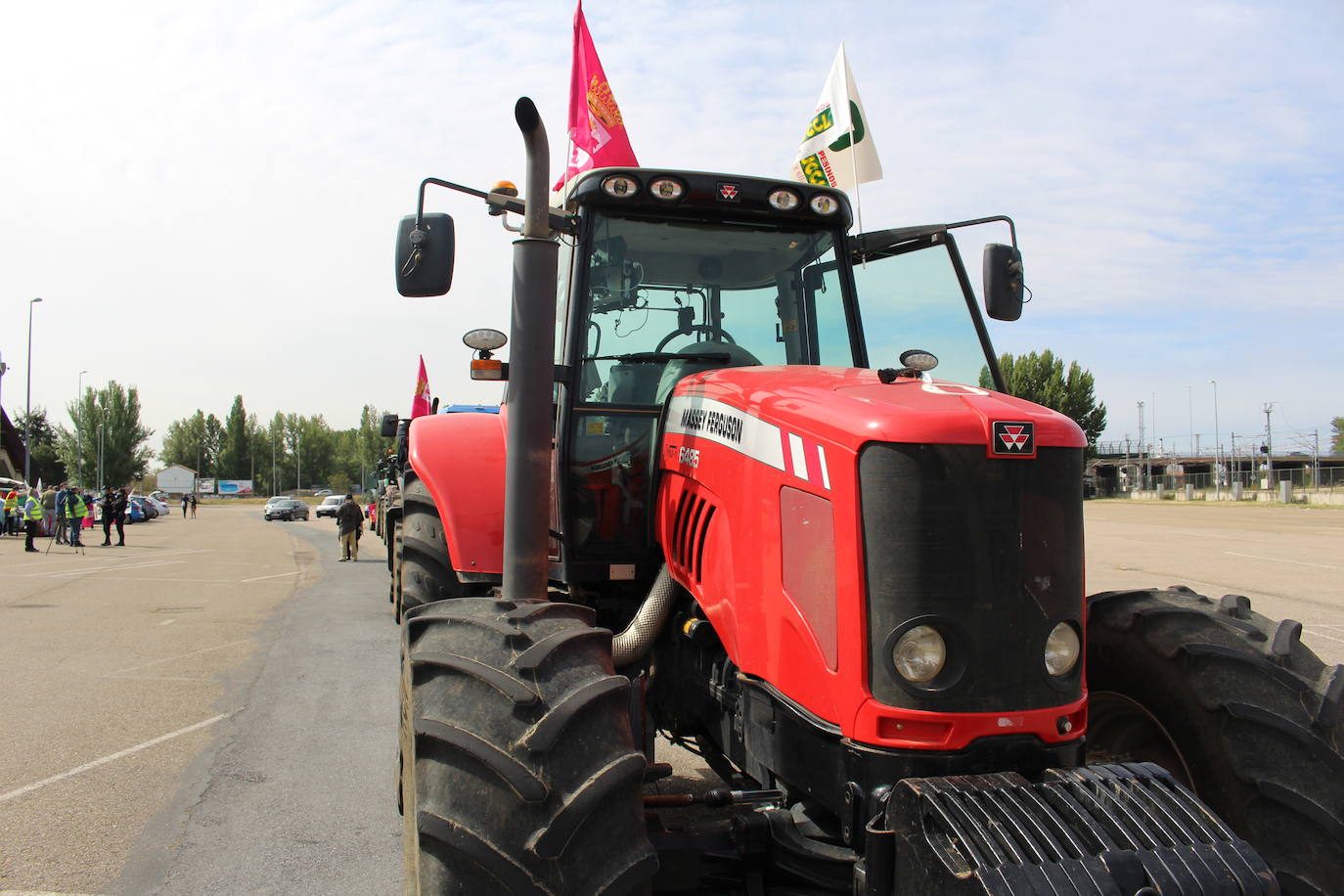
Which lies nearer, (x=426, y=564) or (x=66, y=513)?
(x=426, y=564)

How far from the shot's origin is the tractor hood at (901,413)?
248cm

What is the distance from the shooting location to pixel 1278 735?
2859mm

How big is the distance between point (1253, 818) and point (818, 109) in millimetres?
4980

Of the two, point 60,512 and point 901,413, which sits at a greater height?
point 901,413

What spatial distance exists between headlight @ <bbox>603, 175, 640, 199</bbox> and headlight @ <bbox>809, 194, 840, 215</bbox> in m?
0.72

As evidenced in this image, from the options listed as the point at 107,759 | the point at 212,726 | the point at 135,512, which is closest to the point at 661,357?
the point at 107,759

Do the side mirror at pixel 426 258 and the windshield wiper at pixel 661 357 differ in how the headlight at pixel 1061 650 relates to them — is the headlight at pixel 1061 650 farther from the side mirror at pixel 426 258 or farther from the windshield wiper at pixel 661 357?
the side mirror at pixel 426 258

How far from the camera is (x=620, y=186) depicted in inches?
152

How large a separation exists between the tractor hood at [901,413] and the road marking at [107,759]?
171 inches

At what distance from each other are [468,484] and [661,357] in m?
1.29

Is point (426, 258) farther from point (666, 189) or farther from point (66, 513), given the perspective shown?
point (66, 513)

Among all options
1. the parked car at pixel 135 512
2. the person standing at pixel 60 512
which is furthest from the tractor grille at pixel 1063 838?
the parked car at pixel 135 512

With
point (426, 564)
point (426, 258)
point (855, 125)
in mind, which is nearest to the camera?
point (426, 258)

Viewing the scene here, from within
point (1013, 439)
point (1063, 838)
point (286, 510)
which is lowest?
point (286, 510)
